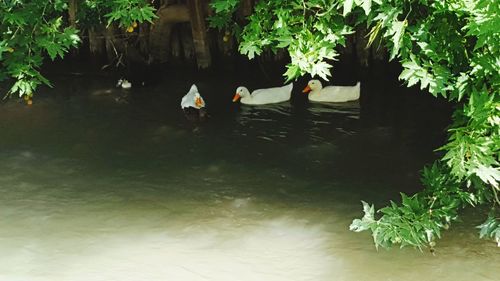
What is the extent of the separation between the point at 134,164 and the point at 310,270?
3.03 metres

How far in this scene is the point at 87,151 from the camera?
8.00 meters

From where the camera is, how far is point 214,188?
685 cm

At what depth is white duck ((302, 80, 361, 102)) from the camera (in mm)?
9883

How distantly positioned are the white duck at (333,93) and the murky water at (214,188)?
19cm

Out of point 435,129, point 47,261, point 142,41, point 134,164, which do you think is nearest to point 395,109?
point 435,129

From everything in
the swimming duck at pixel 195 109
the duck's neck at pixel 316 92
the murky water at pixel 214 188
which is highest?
the duck's neck at pixel 316 92

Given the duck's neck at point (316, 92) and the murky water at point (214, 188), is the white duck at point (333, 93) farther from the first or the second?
the murky water at point (214, 188)

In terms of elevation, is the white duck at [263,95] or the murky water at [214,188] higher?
the white duck at [263,95]

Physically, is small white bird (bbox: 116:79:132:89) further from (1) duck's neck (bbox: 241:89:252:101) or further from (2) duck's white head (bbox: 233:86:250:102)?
(1) duck's neck (bbox: 241:89:252:101)

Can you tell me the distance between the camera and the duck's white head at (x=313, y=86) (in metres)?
10.0

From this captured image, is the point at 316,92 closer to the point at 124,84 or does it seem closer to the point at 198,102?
the point at 198,102

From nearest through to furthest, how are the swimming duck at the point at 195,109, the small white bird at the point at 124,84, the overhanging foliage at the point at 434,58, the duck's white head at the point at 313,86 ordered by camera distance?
1. the overhanging foliage at the point at 434,58
2. the swimming duck at the point at 195,109
3. the duck's white head at the point at 313,86
4. the small white bird at the point at 124,84

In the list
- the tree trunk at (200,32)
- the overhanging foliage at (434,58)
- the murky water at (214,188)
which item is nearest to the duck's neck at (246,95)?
the murky water at (214,188)

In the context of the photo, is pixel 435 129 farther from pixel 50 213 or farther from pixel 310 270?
pixel 50 213
